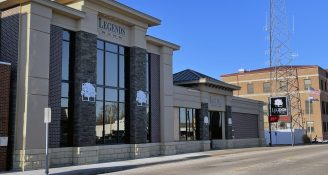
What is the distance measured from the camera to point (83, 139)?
24281 mm

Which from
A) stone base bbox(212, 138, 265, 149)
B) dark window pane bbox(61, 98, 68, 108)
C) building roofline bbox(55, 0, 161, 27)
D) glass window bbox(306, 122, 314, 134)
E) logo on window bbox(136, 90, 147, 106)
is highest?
building roofline bbox(55, 0, 161, 27)

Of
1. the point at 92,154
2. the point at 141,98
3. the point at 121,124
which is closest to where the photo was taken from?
the point at 92,154

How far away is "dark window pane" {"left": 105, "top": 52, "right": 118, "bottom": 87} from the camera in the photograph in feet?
90.0

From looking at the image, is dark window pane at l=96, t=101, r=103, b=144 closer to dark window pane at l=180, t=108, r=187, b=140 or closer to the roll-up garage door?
dark window pane at l=180, t=108, r=187, b=140

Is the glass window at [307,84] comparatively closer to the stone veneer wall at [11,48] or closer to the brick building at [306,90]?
the brick building at [306,90]

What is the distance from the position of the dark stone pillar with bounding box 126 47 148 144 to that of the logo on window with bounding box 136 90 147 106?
208 mm

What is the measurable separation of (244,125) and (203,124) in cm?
1146

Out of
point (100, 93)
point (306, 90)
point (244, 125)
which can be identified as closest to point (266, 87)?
point (306, 90)

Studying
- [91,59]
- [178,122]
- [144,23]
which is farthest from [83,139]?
Answer: [178,122]

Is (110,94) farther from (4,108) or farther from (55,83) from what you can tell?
(4,108)

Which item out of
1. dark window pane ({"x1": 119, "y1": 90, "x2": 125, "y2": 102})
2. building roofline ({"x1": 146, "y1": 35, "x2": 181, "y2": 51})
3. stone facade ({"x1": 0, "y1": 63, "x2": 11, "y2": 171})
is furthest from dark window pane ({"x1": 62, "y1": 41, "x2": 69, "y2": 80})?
building roofline ({"x1": 146, "y1": 35, "x2": 181, "y2": 51})

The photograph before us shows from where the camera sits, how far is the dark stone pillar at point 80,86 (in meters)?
24.2

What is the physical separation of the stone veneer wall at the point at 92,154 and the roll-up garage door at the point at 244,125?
1294cm

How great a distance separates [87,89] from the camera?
2491 centimetres
